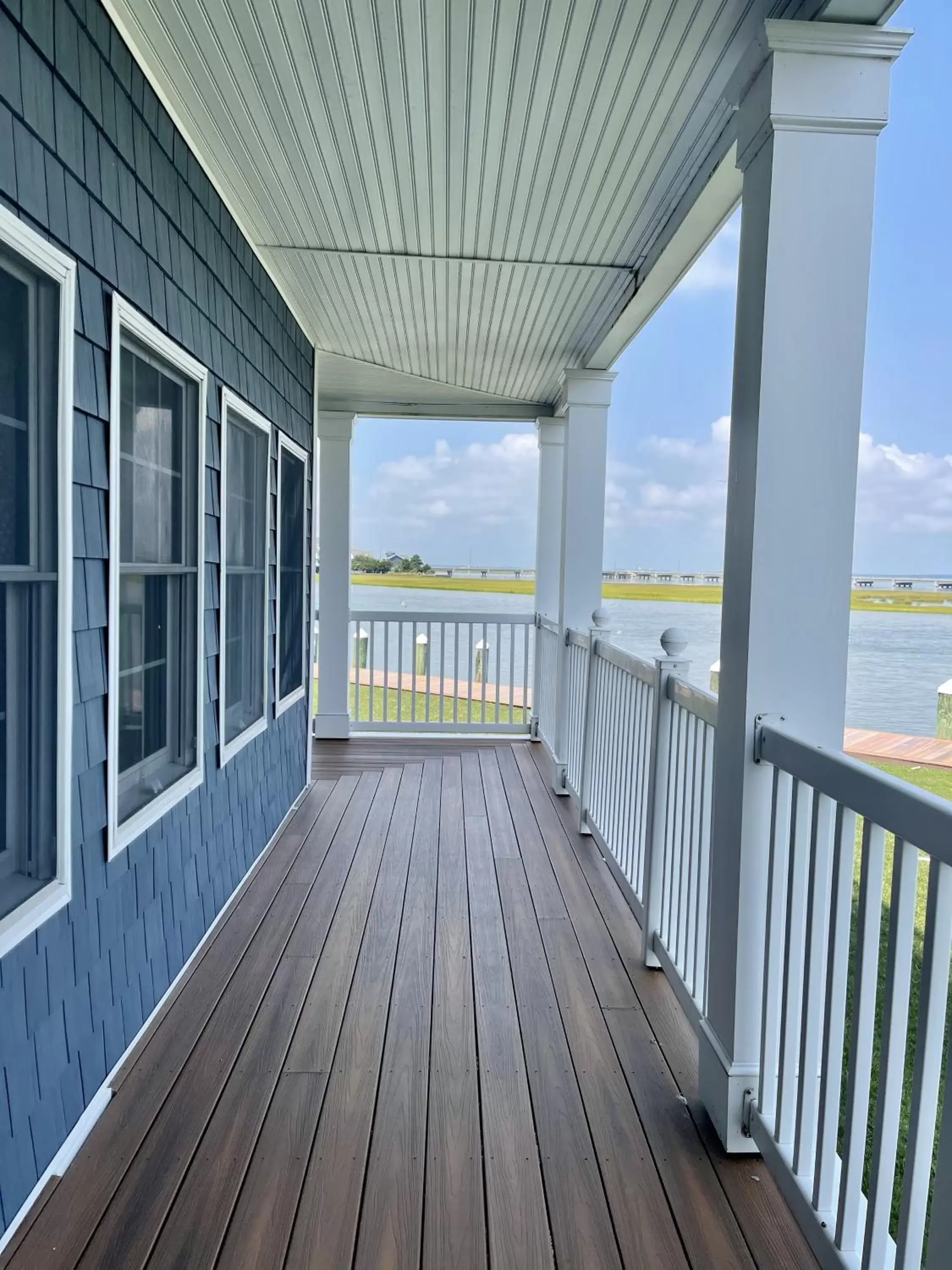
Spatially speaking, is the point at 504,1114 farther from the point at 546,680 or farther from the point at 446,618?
the point at 446,618

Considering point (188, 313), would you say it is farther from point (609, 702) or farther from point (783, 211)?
point (609, 702)

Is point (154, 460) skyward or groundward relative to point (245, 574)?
skyward

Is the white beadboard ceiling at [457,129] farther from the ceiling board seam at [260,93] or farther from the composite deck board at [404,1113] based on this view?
the composite deck board at [404,1113]

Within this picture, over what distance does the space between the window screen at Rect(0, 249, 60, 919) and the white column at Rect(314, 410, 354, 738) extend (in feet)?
15.7

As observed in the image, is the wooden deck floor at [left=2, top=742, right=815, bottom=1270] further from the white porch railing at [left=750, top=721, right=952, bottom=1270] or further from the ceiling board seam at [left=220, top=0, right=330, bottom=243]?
the ceiling board seam at [left=220, top=0, right=330, bottom=243]

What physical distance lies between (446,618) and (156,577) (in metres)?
4.50

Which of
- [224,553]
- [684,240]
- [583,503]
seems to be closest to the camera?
[684,240]

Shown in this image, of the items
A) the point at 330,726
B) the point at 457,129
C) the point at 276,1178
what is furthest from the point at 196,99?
the point at 330,726

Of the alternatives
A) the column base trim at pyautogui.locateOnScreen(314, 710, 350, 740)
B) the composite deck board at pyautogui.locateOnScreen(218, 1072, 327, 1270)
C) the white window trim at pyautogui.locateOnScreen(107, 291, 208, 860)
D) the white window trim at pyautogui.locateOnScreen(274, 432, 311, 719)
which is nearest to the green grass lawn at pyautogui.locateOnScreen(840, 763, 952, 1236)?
the composite deck board at pyautogui.locateOnScreen(218, 1072, 327, 1270)

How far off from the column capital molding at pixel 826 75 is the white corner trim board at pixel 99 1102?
275 cm

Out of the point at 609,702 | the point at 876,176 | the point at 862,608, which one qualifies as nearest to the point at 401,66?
the point at 876,176

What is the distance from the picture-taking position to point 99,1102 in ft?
6.51

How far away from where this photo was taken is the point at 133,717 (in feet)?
7.68

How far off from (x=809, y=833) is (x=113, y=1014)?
180 cm
